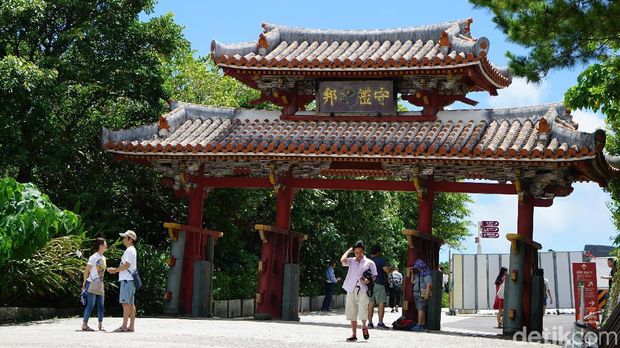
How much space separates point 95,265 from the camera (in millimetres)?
17109

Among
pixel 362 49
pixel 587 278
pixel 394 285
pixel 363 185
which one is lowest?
pixel 587 278

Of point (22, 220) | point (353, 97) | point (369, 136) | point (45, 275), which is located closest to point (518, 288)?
point (369, 136)

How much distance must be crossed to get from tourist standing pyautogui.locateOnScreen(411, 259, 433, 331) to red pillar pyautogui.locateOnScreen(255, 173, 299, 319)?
10.5 ft

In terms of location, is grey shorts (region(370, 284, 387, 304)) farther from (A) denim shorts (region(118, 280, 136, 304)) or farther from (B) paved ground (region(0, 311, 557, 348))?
(A) denim shorts (region(118, 280, 136, 304))

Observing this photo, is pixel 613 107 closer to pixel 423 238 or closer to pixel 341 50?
pixel 423 238

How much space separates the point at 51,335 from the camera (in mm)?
15773

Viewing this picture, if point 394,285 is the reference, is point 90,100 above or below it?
above

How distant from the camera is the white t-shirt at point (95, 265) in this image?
56.0 ft

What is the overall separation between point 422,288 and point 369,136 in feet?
11.5

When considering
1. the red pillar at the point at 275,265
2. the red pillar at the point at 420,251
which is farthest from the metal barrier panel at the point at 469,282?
the red pillar at the point at 275,265

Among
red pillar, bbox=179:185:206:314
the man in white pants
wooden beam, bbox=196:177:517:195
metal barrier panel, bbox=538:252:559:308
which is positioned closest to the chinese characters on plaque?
wooden beam, bbox=196:177:517:195

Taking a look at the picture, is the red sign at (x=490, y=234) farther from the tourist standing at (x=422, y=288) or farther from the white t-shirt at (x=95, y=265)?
the white t-shirt at (x=95, y=265)

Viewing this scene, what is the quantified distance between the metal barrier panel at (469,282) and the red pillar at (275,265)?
11663mm

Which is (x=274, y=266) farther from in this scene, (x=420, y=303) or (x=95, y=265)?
(x=95, y=265)
